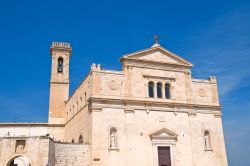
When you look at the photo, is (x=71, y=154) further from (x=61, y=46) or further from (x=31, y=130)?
(x=61, y=46)

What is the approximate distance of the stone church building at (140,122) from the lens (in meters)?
23.7

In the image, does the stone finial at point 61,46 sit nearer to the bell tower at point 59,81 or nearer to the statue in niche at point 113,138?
the bell tower at point 59,81

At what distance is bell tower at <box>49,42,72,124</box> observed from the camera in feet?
122

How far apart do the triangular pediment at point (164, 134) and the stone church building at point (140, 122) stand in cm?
8

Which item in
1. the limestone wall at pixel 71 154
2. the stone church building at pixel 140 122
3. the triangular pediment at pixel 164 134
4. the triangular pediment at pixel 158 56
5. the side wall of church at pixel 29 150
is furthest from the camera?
the triangular pediment at pixel 158 56

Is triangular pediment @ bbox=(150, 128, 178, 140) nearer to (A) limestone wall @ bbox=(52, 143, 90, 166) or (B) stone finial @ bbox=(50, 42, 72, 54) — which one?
(A) limestone wall @ bbox=(52, 143, 90, 166)

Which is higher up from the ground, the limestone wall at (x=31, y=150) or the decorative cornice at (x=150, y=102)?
the decorative cornice at (x=150, y=102)

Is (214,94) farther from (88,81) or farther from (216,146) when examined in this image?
(88,81)

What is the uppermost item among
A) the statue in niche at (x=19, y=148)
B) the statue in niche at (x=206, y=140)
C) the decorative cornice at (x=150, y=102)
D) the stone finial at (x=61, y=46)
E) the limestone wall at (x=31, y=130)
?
the stone finial at (x=61, y=46)

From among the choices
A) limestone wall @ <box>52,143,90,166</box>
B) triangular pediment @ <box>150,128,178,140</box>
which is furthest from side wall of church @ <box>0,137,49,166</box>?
triangular pediment @ <box>150,128,178,140</box>

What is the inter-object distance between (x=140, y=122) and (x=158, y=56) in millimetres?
6486

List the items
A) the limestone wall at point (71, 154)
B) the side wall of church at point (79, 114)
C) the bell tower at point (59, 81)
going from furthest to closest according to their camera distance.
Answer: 1. the bell tower at point (59, 81)
2. the side wall of church at point (79, 114)
3. the limestone wall at point (71, 154)

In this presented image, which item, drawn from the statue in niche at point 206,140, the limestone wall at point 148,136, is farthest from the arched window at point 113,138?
the statue in niche at point 206,140

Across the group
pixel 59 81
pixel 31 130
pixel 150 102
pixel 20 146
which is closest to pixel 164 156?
pixel 150 102
